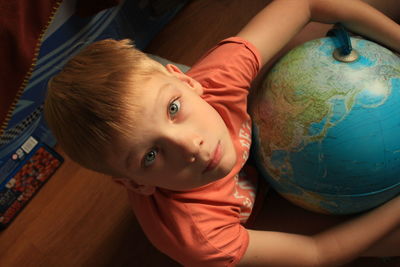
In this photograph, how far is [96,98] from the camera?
711 millimetres

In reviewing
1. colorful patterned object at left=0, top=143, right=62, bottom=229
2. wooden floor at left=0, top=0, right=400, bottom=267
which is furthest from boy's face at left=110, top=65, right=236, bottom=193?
colorful patterned object at left=0, top=143, right=62, bottom=229

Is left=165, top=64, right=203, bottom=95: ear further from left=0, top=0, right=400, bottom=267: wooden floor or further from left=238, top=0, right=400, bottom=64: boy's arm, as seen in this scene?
left=0, top=0, right=400, bottom=267: wooden floor

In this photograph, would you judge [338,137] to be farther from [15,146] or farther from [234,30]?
[15,146]

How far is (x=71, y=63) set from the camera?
2.55 ft

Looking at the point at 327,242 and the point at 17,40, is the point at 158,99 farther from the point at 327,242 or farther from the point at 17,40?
the point at 17,40

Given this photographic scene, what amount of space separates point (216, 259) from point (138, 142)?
1.19 feet

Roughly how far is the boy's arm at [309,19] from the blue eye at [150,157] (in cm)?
49

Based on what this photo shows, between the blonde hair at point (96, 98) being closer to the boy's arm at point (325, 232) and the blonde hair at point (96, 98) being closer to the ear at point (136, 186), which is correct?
the ear at point (136, 186)

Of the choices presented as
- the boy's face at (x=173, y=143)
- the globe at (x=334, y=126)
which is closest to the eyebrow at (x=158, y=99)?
the boy's face at (x=173, y=143)

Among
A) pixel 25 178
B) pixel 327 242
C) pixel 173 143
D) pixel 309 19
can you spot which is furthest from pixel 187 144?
pixel 25 178

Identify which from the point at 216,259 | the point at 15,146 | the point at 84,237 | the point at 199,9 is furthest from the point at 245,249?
the point at 199,9

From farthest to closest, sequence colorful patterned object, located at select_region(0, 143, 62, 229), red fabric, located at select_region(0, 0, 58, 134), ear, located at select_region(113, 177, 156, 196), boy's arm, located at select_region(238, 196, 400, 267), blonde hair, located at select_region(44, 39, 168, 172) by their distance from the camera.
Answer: colorful patterned object, located at select_region(0, 143, 62, 229) → red fabric, located at select_region(0, 0, 58, 134) → boy's arm, located at select_region(238, 196, 400, 267) → ear, located at select_region(113, 177, 156, 196) → blonde hair, located at select_region(44, 39, 168, 172)

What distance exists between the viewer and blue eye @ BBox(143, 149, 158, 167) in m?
0.75

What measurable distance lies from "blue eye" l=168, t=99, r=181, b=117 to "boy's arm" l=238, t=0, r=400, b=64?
0.41 meters
